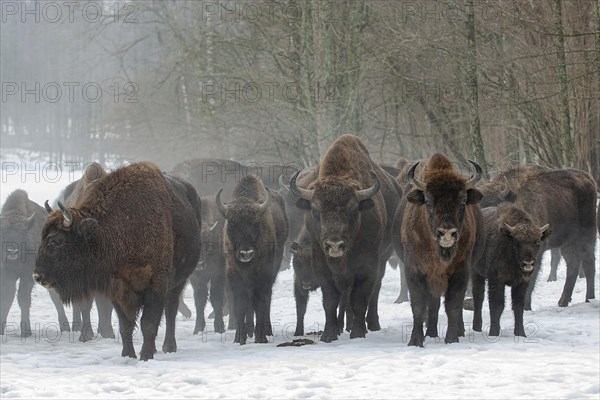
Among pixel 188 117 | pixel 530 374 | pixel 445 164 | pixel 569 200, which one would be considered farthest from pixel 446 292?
pixel 188 117

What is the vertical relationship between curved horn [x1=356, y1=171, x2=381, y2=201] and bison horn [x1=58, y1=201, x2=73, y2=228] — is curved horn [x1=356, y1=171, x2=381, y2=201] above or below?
above

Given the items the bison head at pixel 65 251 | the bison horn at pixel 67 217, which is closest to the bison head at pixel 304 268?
the bison head at pixel 65 251

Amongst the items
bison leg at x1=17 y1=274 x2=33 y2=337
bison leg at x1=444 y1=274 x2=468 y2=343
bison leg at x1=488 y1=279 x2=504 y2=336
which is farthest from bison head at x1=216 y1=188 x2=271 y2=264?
bison leg at x1=17 y1=274 x2=33 y2=337

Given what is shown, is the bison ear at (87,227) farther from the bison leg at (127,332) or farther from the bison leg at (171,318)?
the bison leg at (171,318)

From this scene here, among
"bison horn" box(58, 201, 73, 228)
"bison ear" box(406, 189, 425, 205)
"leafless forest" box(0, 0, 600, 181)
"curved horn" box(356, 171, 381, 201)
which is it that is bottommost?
"bison horn" box(58, 201, 73, 228)

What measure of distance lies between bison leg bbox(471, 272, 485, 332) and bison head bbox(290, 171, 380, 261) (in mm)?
1684

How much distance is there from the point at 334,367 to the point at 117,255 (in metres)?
2.80

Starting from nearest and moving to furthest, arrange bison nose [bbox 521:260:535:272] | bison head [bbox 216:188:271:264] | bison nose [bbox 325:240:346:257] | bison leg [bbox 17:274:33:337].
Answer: bison nose [bbox 325:240:346:257] → bison nose [bbox 521:260:535:272] → bison head [bbox 216:188:271:264] → bison leg [bbox 17:274:33:337]

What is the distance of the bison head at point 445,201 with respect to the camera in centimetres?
1037

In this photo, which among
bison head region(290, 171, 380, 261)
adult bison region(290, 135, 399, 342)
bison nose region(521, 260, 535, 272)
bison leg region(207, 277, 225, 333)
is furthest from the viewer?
bison leg region(207, 277, 225, 333)

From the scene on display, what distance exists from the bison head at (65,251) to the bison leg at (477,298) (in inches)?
185

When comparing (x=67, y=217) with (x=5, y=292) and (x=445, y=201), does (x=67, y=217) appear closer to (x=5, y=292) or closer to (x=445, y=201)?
(x=445, y=201)

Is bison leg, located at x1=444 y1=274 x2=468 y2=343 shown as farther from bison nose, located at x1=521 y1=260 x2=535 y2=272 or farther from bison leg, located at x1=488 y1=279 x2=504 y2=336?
bison nose, located at x1=521 y1=260 x2=535 y2=272

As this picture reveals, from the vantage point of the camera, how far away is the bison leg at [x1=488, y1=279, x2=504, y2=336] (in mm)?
11664
